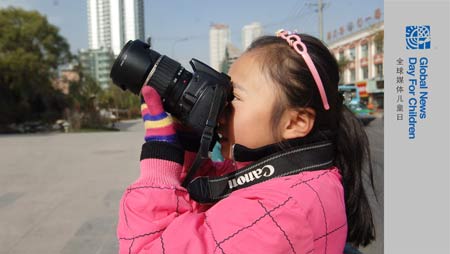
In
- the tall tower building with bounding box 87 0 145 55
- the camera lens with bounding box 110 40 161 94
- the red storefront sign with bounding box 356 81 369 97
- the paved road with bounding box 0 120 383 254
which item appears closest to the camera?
the camera lens with bounding box 110 40 161 94

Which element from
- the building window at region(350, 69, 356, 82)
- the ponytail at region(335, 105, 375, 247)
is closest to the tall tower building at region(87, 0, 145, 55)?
the ponytail at region(335, 105, 375, 247)

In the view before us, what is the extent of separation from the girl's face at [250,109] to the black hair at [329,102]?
2cm

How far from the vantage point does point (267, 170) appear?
93 cm

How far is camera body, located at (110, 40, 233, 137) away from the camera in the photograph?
943mm

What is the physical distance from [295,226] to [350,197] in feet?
1.22

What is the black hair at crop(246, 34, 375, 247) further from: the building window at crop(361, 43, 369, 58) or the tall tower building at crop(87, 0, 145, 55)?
the building window at crop(361, 43, 369, 58)

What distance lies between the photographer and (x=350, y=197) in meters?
1.12

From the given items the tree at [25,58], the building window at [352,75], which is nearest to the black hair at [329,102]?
the tree at [25,58]

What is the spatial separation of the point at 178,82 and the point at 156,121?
113 millimetres

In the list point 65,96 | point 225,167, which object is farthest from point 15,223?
point 65,96

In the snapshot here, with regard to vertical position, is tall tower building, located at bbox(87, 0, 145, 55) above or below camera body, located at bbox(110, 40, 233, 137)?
above

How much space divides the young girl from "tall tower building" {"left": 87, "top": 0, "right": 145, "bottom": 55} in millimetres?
421

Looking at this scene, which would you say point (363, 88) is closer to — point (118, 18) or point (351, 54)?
point (351, 54)
